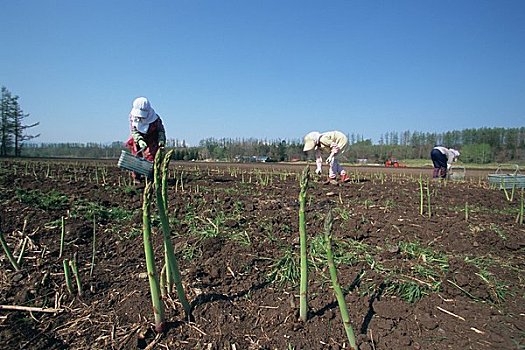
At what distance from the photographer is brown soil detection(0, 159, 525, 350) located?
210 cm

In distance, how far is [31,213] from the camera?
4.00m

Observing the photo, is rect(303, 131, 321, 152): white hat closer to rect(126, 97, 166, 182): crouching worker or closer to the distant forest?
rect(126, 97, 166, 182): crouching worker

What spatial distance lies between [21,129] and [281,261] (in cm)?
4617

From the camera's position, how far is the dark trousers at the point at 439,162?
13320 millimetres

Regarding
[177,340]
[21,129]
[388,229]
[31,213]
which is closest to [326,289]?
[177,340]

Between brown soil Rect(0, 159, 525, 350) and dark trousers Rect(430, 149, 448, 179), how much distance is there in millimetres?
9785

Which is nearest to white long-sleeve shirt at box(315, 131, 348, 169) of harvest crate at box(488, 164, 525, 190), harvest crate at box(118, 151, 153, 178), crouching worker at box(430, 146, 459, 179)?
harvest crate at box(488, 164, 525, 190)

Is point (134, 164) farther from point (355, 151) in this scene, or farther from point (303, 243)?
point (355, 151)

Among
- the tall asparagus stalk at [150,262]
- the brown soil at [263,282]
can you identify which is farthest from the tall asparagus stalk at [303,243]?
the tall asparagus stalk at [150,262]

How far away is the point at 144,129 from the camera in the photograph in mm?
7016

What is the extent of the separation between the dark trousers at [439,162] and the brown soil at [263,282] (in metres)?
9.79

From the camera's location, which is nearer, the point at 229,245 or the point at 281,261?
the point at 281,261

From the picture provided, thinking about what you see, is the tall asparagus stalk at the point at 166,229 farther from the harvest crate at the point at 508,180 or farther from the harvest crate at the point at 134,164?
the harvest crate at the point at 508,180

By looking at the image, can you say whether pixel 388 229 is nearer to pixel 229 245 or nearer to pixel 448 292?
pixel 448 292
